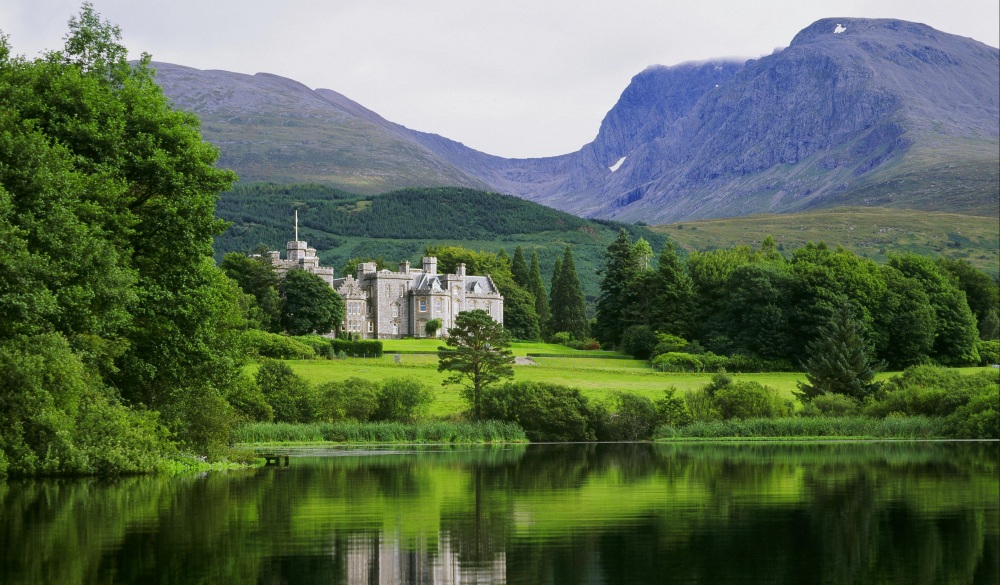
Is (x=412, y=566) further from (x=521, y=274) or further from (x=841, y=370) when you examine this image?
(x=521, y=274)

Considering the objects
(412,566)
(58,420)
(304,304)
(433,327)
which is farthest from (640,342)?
(412,566)

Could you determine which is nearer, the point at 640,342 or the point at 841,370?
the point at 841,370

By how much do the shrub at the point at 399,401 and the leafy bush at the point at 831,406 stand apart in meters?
18.7

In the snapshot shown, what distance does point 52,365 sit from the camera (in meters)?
26.8

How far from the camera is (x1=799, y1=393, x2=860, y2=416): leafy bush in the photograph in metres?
56.0

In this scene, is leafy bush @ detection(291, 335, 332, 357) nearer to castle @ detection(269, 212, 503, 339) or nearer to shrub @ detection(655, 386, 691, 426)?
castle @ detection(269, 212, 503, 339)

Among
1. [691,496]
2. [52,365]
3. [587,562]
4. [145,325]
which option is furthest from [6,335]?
[587,562]

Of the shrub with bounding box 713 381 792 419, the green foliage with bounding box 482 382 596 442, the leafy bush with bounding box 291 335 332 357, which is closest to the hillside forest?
the green foliage with bounding box 482 382 596 442

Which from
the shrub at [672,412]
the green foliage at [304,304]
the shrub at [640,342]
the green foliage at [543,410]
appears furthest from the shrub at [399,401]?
the green foliage at [304,304]

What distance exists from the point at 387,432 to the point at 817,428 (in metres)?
19.3

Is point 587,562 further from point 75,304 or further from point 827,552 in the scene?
point 75,304

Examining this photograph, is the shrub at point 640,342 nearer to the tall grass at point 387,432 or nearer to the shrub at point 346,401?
the tall grass at point 387,432

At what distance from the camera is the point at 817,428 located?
52.5 m

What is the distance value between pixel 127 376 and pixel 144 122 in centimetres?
721
